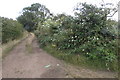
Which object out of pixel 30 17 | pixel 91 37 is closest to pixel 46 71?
pixel 91 37

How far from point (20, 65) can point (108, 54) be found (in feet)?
12.0

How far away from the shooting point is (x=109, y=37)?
222 inches

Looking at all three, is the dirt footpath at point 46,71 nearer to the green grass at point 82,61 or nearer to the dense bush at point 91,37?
the green grass at point 82,61

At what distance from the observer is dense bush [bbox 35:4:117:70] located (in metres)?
4.65

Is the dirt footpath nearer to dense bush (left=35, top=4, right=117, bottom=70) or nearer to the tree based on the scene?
dense bush (left=35, top=4, right=117, bottom=70)

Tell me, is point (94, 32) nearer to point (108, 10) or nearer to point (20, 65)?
point (108, 10)

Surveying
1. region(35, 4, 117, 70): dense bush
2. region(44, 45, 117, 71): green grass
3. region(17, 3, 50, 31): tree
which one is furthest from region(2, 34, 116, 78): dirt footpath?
region(17, 3, 50, 31): tree

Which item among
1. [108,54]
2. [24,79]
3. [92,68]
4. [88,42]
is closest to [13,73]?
[24,79]

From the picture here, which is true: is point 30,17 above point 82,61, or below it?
above

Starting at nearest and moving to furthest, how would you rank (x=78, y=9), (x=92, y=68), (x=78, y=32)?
1. (x=92, y=68)
2. (x=78, y=32)
3. (x=78, y=9)

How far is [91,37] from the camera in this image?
5.43 metres

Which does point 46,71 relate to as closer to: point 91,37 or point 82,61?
point 82,61

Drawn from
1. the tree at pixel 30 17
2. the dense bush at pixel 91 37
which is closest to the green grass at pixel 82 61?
the dense bush at pixel 91 37

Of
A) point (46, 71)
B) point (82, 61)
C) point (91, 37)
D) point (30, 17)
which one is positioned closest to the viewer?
point (46, 71)
